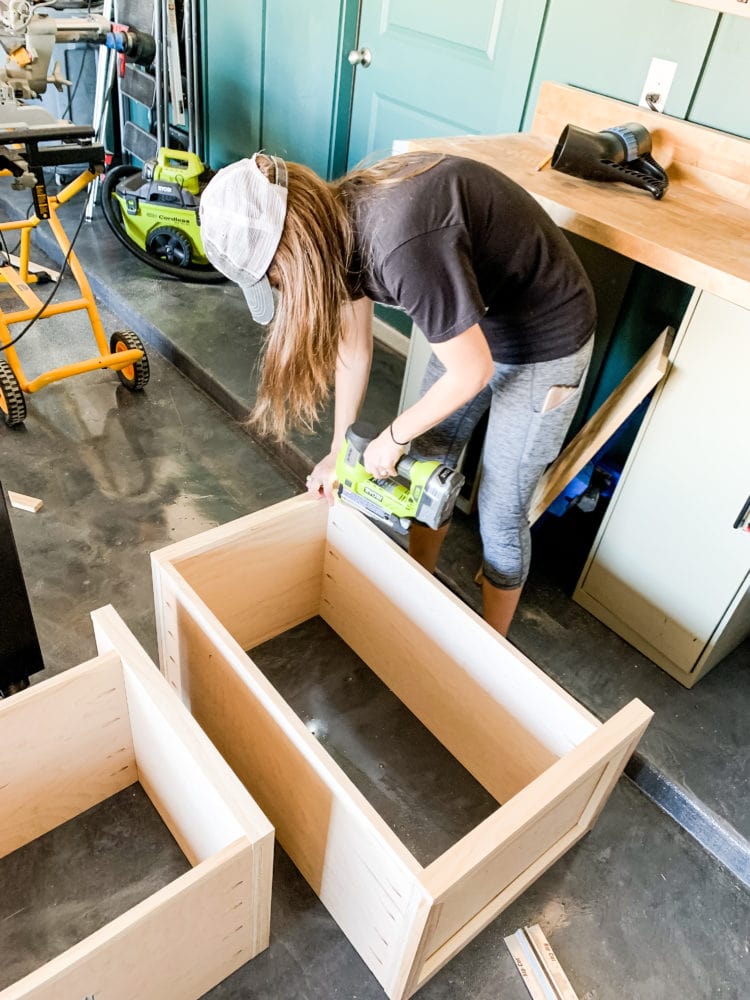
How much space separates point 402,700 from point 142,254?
92.4 inches

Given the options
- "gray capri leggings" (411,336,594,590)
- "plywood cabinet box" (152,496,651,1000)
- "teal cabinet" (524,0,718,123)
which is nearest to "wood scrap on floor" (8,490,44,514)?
"plywood cabinet box" (152,496,651,1000)

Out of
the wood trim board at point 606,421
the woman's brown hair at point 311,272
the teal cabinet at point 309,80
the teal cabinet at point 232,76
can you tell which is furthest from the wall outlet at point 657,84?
the teal cabinet at point 232,76

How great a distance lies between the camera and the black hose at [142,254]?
124 inches

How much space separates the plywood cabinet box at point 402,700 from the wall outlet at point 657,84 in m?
1.27

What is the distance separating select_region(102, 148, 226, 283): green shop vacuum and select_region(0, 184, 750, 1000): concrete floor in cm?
49

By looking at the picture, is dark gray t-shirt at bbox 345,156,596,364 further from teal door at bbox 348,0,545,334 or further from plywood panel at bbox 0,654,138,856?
teal door at bbox 348,0,545,334

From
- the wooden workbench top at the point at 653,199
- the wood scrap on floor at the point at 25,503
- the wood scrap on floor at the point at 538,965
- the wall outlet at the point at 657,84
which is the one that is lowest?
the wood scrap on floor at the point at 25,503

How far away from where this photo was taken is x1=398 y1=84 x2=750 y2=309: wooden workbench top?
1389mm

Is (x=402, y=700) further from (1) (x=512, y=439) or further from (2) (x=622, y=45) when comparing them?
(2) (x=622, y=45)

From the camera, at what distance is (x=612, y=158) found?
1713mm

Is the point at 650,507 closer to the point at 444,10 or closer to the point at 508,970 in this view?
the point at 508,970

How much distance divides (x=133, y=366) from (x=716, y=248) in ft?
6.01

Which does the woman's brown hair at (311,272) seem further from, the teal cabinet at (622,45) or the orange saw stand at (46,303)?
the orange saw stand at (46,303)

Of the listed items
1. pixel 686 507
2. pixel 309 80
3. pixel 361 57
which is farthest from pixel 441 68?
pixel 686 507
